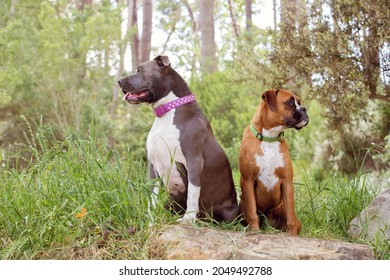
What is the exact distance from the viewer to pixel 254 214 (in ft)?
14.0

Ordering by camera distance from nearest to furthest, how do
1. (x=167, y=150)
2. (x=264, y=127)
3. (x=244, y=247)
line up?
(x=244, y=247) < (x=167, y=150) < (x=264, y=127)

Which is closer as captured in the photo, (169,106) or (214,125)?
(169,106)

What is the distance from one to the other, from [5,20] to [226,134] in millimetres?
7265

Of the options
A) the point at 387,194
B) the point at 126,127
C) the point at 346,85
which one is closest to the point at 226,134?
the point at 126,127

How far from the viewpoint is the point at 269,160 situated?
13.8 ft

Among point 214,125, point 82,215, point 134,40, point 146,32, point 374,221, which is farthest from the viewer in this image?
point 134,40

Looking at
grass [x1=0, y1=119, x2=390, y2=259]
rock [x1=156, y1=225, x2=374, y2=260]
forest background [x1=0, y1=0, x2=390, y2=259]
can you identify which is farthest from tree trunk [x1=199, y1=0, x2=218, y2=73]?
rock [x1=156, y1=225, x2=374, y2=260]

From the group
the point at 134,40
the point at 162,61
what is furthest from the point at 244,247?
the point at 134,40

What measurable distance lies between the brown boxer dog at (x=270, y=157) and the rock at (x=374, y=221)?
536 millimetres

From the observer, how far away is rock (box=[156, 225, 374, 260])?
12.2 feet

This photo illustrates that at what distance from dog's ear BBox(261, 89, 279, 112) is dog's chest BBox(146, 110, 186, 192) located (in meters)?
0.70

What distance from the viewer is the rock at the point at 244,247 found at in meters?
3.73

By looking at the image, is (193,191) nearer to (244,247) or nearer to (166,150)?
(166,150)

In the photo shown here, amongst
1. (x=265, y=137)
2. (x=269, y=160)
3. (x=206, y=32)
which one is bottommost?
(x=269, y=160)
